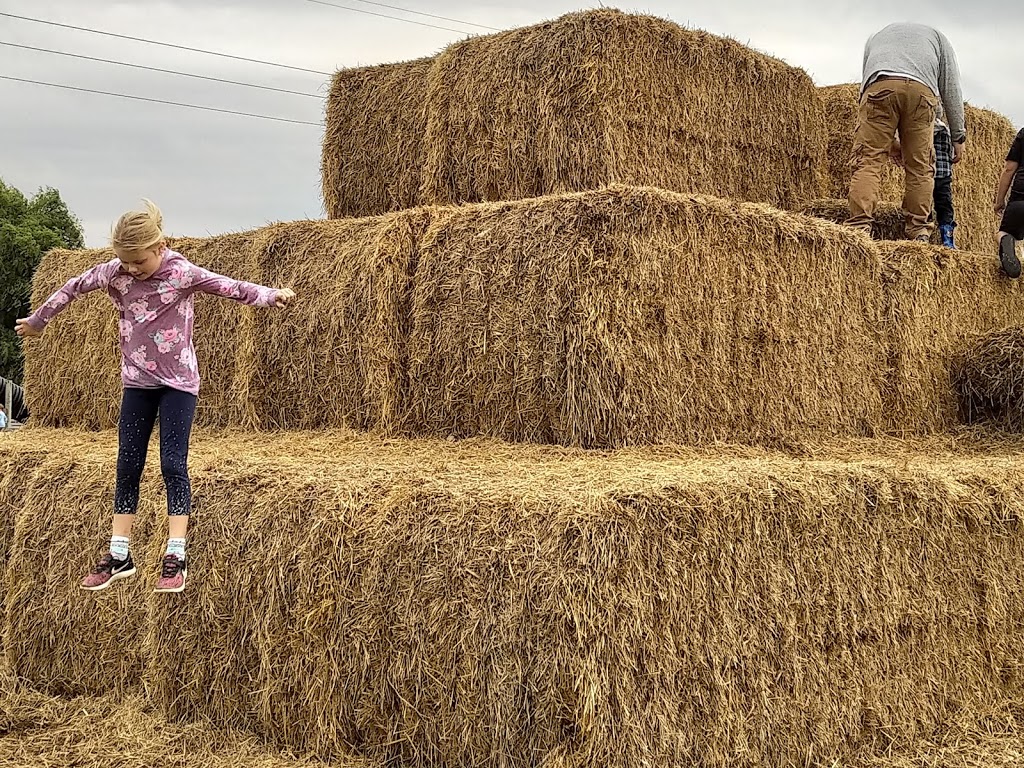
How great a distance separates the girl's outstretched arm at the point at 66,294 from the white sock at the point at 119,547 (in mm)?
930

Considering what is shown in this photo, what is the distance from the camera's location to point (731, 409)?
5.30 meters

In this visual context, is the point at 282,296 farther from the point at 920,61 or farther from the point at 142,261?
the point at 920,61

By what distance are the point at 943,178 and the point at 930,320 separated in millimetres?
1434

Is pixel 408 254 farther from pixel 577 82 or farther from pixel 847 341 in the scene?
pixel 847 341

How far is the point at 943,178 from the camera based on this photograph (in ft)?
24.4

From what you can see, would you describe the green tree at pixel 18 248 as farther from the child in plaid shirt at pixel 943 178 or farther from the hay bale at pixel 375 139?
the child in plaid shirt at pixel 943 178

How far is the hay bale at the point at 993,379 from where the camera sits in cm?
656

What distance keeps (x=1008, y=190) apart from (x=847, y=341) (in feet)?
8.15

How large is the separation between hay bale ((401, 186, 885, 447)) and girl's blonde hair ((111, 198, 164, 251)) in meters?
1.59

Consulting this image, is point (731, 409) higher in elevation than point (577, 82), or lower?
lower

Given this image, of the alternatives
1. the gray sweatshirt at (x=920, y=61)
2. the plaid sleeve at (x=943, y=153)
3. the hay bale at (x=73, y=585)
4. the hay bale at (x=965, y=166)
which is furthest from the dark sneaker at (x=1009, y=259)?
the hay bale at (x=73, y=585)

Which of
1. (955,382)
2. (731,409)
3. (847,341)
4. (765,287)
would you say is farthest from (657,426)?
(955,382)

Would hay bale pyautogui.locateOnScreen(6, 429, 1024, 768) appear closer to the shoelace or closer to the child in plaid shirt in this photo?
the shoelace

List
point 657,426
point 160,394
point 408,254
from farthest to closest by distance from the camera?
point 408,254 → point 657,426 → point 160,394
